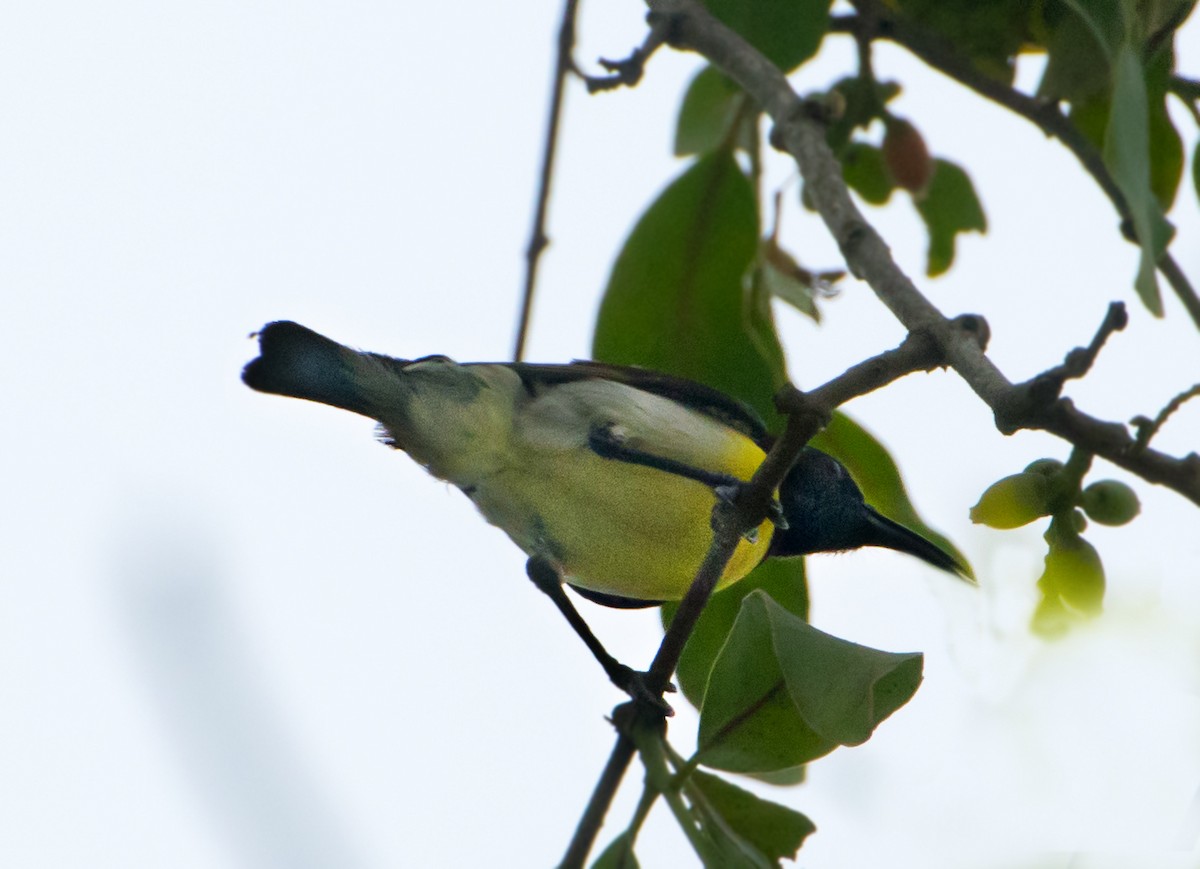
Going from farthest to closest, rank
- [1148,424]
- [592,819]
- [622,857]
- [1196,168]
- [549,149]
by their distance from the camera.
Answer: [549,149] → [1196,168] → [622,857] → [592,819] → [1148,424]

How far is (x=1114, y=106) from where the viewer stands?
195cm

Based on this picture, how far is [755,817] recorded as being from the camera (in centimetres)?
217

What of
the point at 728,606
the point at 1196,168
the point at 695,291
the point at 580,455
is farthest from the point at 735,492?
the point at 1196,168

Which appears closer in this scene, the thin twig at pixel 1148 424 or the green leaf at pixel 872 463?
the thin twig at pixel 1148 424

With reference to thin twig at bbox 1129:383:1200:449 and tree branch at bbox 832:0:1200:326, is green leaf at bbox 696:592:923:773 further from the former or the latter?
tree branch at bbox 832:0:1200:326

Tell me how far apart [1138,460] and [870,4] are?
1.78m

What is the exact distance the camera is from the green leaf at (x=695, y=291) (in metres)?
3.48

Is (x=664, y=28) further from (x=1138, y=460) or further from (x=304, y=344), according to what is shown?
(x=1138, y=460)

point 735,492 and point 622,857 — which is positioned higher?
point 735,492

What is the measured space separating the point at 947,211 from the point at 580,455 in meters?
1.15

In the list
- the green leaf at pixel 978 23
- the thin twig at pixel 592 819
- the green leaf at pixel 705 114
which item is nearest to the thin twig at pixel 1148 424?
the thin twig at pixel 592 819

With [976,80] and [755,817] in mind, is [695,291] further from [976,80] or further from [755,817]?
[755,817]

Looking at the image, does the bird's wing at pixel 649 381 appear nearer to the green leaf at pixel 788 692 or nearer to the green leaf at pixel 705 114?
the green leaf at pixel 705 114

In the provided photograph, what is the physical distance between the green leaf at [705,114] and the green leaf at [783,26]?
18.2 inches
